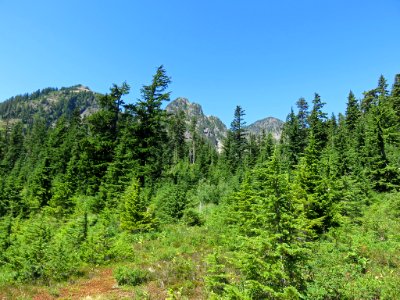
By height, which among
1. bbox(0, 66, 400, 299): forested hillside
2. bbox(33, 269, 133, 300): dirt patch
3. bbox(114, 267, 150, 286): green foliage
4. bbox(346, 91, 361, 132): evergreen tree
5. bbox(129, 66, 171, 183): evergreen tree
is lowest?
bbox(33, 269, 133, 300): dirt patch

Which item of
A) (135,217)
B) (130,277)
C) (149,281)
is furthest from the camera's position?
(135,217)

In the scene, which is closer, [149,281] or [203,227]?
[149,281]

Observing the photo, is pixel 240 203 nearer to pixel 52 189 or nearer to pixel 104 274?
pixel 104 274

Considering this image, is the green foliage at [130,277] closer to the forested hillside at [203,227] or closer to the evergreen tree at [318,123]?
the forested hillside at [203,227]

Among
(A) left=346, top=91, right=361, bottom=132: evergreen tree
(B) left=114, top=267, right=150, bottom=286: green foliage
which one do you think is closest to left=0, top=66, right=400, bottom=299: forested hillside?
(B) left=114, top=267, right=150, bottom=286: green foliage

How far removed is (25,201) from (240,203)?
85.4 ft

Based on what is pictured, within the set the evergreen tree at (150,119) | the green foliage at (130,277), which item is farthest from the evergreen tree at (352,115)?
the green foliage at (130,277)

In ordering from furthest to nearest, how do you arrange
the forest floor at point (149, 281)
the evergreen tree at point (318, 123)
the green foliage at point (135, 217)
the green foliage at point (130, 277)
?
the evergreen tree at point (318, 123) < the green foliage at point (135, 217) < the green foliage at point (130, 277) < the forest floor at point (149, 281)

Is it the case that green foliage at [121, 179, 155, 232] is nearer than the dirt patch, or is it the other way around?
the dirt patch

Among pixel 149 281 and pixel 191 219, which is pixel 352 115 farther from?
pixel 149 281

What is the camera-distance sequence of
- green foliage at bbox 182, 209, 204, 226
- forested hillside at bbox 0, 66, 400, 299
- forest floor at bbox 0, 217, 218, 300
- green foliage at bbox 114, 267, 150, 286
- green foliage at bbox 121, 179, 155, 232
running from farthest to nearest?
green foliage at bbox 182, 209, 204, 226 < green foliage at bbox 121, 179, 155, 232 < green foliage at bbox 114, 267, 150, 286 < forest floor at bbox 0, 217, 218, 300 < forested hillside at bbox 0, 66, 400, 299

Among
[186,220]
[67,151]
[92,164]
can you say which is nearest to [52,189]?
[92,164]

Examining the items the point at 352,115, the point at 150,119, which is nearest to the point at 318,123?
the point at 352,115

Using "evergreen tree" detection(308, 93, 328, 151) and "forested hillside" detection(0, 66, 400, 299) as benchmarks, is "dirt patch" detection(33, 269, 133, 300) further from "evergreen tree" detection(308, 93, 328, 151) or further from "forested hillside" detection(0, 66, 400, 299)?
"evergreen tree" detection(308, 93, 328, 151)
